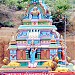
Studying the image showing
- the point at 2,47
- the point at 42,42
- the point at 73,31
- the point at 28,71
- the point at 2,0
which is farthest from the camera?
the point at 2,0

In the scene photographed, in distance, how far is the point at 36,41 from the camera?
1268 inches

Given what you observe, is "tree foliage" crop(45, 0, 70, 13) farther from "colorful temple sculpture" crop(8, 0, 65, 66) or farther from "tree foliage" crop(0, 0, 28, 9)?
"colorful temple sculpture" crop(8, 0, 65, 66)

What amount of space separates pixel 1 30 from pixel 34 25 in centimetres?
1166

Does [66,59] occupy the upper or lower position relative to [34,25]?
lower

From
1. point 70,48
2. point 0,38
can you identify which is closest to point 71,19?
point 70,48

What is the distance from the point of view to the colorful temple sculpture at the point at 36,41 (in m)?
32.1

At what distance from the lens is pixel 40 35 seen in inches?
1277

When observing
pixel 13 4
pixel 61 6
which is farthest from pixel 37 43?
pixel 13 4

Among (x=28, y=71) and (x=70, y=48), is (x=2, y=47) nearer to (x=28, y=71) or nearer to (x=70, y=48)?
(x=70, y=48)

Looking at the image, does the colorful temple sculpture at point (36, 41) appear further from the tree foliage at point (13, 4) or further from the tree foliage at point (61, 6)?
the tree foliage at point (13, 4)

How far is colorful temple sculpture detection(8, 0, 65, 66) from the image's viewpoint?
3206cm

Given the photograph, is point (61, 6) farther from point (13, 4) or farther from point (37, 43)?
point (37, 43)

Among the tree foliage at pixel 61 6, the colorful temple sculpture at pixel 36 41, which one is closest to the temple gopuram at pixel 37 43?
the colorful temple sculpture at pixel 36 41

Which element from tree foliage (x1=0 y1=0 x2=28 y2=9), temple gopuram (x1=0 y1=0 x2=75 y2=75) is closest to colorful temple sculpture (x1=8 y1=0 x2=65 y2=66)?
temple gopuram (x1=0 y1=0 x2=75 y2=75)
